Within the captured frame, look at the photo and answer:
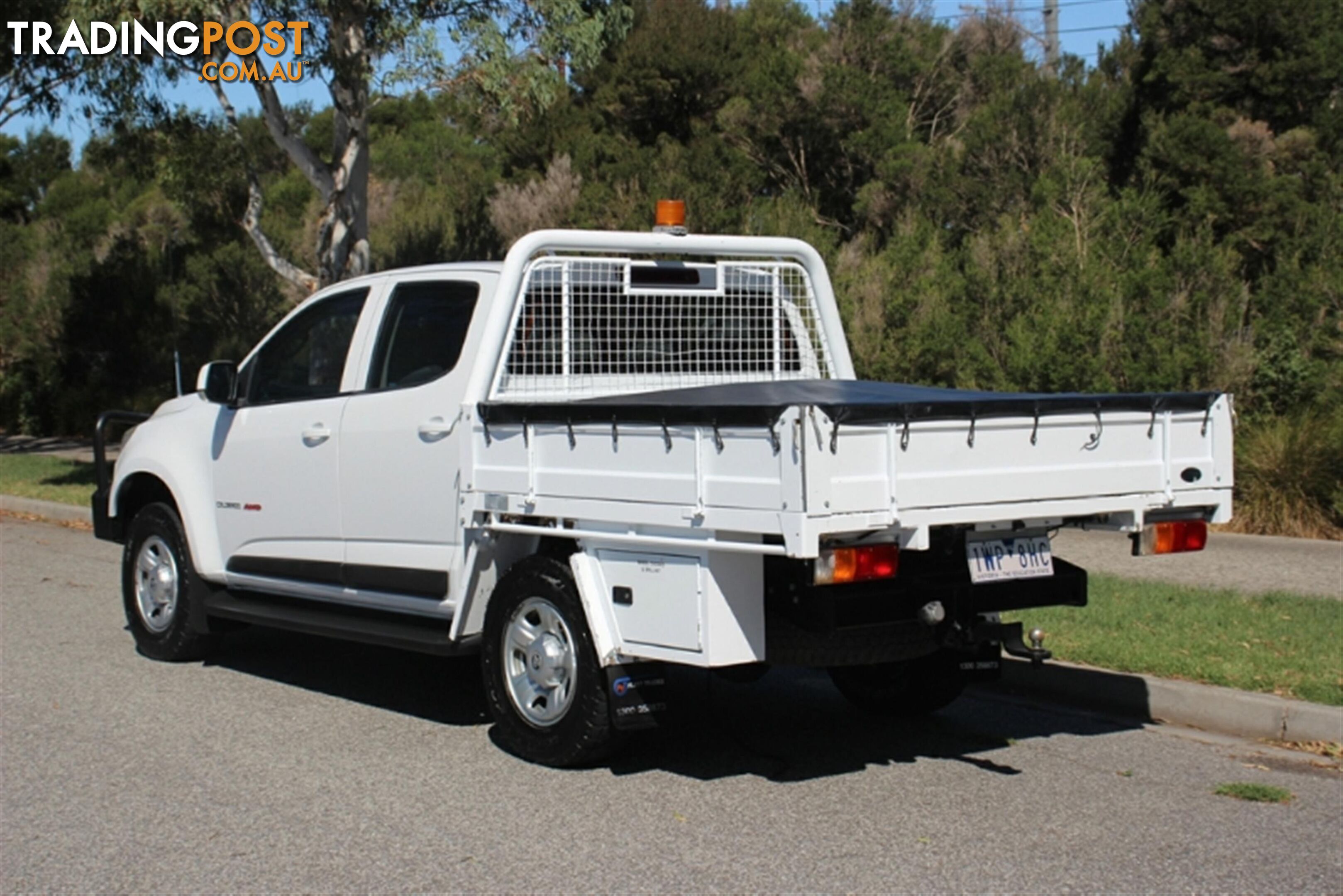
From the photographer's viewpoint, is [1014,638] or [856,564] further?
[1014,638]

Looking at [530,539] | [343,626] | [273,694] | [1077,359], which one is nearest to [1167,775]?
[530,539]

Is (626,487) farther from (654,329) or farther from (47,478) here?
(47,478)

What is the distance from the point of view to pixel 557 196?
26016 millimetres

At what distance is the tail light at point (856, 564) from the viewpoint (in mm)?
5375

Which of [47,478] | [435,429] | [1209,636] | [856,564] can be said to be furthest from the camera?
[47,478]

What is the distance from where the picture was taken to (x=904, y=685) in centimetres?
731

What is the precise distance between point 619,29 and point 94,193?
3526cm

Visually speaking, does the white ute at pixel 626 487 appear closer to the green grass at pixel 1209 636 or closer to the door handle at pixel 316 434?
the door handle at pixel 316 434

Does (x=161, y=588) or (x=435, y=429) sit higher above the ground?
(x=435, y=429)

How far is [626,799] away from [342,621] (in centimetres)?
216

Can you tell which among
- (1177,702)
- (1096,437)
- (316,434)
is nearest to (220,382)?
(316,434)

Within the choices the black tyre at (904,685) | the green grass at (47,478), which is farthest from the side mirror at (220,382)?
the green grass at (47,478)

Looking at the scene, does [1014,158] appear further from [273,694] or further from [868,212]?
[273,694]

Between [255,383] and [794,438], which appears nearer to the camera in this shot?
[794,438]
